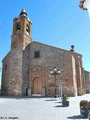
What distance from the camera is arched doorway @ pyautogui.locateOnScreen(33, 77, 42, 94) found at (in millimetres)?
21016

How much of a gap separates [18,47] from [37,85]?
6669 mm

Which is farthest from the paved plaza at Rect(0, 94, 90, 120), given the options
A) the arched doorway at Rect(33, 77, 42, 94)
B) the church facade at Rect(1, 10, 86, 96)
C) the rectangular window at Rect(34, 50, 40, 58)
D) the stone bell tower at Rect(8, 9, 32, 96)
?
the rectangular window at Rect(34, 50, 40, 58)

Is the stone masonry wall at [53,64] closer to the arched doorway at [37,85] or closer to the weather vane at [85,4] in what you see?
the arched doorway at [37,85]

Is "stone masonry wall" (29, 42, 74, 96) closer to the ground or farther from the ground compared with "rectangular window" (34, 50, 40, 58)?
closer to the ground

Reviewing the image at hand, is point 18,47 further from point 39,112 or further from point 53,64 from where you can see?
point 39,112

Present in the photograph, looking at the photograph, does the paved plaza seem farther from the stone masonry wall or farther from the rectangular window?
the rectangular window

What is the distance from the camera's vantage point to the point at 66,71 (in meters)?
20.1

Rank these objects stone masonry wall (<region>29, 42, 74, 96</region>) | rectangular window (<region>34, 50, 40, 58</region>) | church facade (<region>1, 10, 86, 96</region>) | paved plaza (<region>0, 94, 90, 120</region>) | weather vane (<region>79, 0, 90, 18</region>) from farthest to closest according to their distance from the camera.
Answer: rectangular window (<region>34, 50, 40, 58</region>) < church facade (<region>1, 10, 86, 96</region>) < stone masonry wall (<region>29, 42, 74, 96</region>) < paved plaza (<region>0, 94, 90, 120</region>) < weather vane (<region>79, 0, 90, 18</region>)

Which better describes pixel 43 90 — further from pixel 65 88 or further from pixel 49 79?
pixel 65 88

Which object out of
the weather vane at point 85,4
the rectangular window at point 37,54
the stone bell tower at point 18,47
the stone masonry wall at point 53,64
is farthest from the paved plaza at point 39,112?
the rectangular window at point 37,54

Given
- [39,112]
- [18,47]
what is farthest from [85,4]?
[18,47]

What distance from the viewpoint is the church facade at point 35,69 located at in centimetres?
2008

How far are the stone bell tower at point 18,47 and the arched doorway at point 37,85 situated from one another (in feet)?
7.32

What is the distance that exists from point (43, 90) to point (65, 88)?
3215 mm
